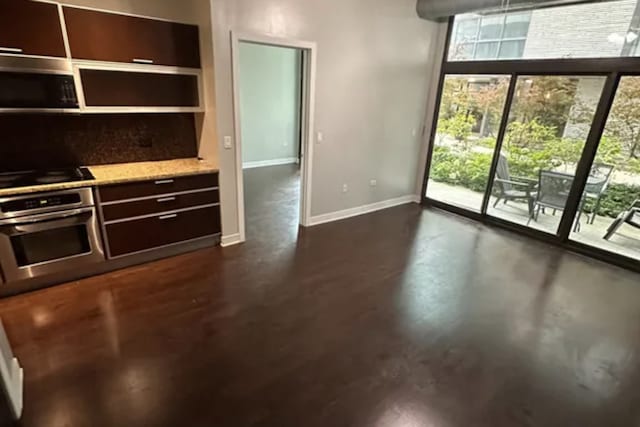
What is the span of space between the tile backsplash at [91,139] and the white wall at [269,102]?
11.2 ft

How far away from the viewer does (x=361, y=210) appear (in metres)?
5.04

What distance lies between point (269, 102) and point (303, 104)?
3725 mm

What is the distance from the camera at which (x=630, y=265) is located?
3.70 m

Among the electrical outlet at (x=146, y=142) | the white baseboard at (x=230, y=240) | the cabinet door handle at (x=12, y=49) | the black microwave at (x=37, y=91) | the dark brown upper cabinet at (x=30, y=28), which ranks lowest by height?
the white baseboard at (x=230, y=240)

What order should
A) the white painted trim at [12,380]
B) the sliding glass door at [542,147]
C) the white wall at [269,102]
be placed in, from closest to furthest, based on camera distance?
the white painted trim at [12,380]
the sliding glass door at [542,147]
the white wall at [269,102]

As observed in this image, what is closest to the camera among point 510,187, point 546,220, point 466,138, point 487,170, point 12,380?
point 12,380

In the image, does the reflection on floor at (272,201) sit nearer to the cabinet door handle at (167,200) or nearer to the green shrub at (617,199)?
the cabinet door handle at (167,200)

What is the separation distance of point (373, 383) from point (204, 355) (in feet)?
3.58

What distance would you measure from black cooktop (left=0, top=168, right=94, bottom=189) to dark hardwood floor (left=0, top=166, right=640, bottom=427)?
35.1 inches

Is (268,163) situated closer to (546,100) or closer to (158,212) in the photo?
(158,212)

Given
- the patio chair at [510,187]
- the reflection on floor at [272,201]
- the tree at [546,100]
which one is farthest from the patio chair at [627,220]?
the reflection on floor at [272,201]

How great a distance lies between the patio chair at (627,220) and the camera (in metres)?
3.68

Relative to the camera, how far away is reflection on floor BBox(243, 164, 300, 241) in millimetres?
4367

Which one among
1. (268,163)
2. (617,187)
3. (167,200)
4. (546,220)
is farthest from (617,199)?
(268,163)
